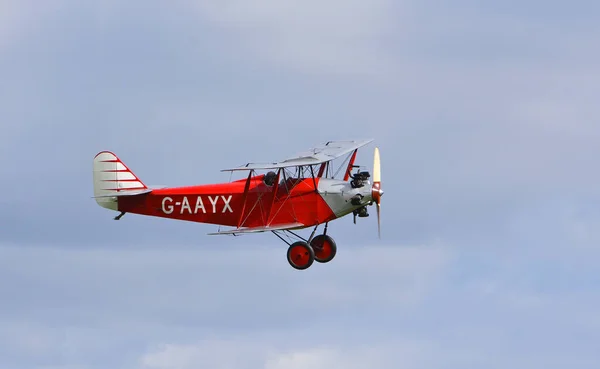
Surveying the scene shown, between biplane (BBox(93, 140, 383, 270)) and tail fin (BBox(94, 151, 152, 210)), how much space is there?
342 mm

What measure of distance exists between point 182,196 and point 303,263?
452 centimetres

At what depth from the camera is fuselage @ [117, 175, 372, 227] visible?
34.7 metres

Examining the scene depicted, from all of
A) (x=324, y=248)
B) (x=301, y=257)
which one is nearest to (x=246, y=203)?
(x=301, y=257)

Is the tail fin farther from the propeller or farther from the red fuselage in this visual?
the propeller

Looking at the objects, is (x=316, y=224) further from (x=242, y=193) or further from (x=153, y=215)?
(x=153, y=215)

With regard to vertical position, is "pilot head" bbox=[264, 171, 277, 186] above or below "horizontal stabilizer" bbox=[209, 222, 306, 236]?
above

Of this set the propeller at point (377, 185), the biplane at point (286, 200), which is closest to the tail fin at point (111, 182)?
the biplane at point (286, 200)

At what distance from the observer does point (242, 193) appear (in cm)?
3538

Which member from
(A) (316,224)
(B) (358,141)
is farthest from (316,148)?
(A) (316,224)

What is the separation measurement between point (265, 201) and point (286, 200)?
0.62 m

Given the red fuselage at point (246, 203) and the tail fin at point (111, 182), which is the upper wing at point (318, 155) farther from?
the tail fin at point (111, 182)

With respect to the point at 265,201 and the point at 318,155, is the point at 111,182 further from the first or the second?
the point at 318,155

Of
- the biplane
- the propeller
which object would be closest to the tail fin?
the biplane

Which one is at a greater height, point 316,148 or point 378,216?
point 316,148
